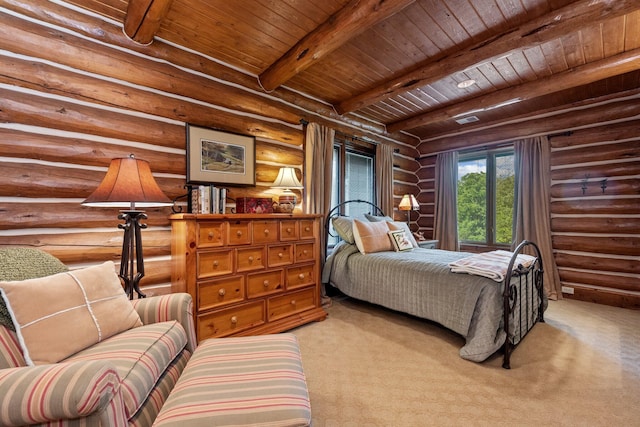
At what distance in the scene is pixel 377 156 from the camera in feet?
15.3

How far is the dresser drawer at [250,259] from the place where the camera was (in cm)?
240

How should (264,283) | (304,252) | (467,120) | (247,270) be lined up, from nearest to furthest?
(247,270) < (264,283) < (304,252) < (467,120)

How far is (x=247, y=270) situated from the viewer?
8.04ft

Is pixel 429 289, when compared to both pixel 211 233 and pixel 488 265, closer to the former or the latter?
pixel 488 265

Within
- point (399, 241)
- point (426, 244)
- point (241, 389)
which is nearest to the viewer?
point (241, 389)

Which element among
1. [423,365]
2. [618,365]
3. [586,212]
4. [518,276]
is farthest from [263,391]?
[586,212]

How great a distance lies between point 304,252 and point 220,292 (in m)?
0.95

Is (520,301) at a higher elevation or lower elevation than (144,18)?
lower

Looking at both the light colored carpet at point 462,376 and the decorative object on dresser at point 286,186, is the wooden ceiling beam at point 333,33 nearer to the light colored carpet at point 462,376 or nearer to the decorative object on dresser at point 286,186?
the decorative object on dresser at point 286,186

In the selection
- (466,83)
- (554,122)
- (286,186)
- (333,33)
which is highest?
(466,83)

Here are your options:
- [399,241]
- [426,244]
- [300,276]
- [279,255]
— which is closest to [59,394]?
[279,255]

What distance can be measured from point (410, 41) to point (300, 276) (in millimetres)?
2492

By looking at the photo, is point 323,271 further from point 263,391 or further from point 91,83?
point 91,83

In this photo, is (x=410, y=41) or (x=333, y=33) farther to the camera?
(x=410, y=41)
